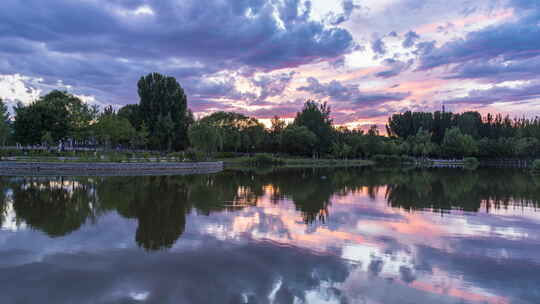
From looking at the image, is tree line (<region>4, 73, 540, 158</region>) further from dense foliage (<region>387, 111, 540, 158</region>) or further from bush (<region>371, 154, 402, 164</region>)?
bush (<region>371, 154, 402, 164</region>)

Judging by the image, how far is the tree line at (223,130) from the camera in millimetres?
56500

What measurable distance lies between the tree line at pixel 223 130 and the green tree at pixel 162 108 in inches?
6.7

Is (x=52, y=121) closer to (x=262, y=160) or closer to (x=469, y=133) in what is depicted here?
(x=262, y=160)

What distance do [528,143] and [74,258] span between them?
107 metres

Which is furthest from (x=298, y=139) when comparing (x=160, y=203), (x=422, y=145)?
(x=160, y=203)

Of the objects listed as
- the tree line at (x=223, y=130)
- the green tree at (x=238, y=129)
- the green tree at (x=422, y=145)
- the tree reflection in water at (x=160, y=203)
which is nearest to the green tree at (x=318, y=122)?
the tree line at (x=223, y=130)

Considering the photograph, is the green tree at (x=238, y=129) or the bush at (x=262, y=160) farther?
the green tree at (x=238, y=129)

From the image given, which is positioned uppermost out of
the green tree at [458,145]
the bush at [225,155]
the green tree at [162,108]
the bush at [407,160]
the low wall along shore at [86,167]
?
the green tree at [162,108]

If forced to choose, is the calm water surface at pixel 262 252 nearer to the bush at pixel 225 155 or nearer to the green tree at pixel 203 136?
the green tree at pixel 203 136

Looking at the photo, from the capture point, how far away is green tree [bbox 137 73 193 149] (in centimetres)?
6775

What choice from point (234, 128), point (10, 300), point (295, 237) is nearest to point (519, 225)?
point (295, 237)

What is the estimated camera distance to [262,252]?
10234 mm

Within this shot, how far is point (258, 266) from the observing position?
8.99 meters

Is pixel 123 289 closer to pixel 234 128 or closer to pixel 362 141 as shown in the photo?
pixel 234 128
